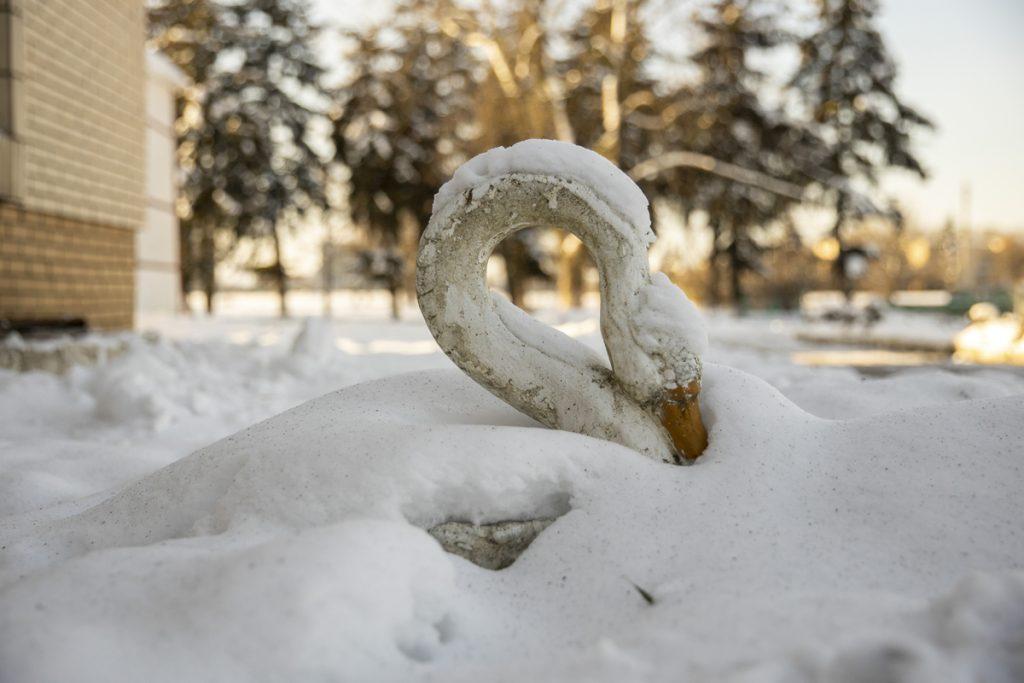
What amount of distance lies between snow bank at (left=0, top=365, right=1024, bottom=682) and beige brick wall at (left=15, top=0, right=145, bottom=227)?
6.14 meters

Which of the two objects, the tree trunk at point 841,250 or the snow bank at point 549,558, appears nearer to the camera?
the snow bank at point 549,558

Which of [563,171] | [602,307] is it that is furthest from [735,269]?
[563,171]

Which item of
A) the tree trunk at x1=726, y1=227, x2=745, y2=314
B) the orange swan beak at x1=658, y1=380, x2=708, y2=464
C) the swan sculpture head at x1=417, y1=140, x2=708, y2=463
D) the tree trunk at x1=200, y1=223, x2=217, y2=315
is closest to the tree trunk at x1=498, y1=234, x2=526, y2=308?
the tree trunk at x1=726, y1=227, x2=745, y2=314

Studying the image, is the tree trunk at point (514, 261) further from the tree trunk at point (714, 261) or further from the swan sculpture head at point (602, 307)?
the swan sculpture head at point (602, 307)

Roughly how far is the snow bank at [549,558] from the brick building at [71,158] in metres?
5.80

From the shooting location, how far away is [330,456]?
2.14 m

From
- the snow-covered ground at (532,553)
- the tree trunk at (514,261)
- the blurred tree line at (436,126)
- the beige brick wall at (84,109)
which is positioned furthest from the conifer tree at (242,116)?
the snow-covered ground at (532,553)

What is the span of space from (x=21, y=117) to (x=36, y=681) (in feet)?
23.2

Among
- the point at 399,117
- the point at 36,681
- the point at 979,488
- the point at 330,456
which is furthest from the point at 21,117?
the point at 399,117

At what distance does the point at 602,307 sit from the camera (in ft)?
8.36

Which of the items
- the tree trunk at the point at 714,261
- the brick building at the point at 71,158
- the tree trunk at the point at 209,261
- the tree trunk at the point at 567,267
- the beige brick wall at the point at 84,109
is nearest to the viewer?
the brick building at the point at 71,158

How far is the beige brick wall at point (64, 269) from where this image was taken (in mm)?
6941

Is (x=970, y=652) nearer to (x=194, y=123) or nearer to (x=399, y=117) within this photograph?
(x=399, y=117)

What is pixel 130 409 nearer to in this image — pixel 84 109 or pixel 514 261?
pixel 84 109
